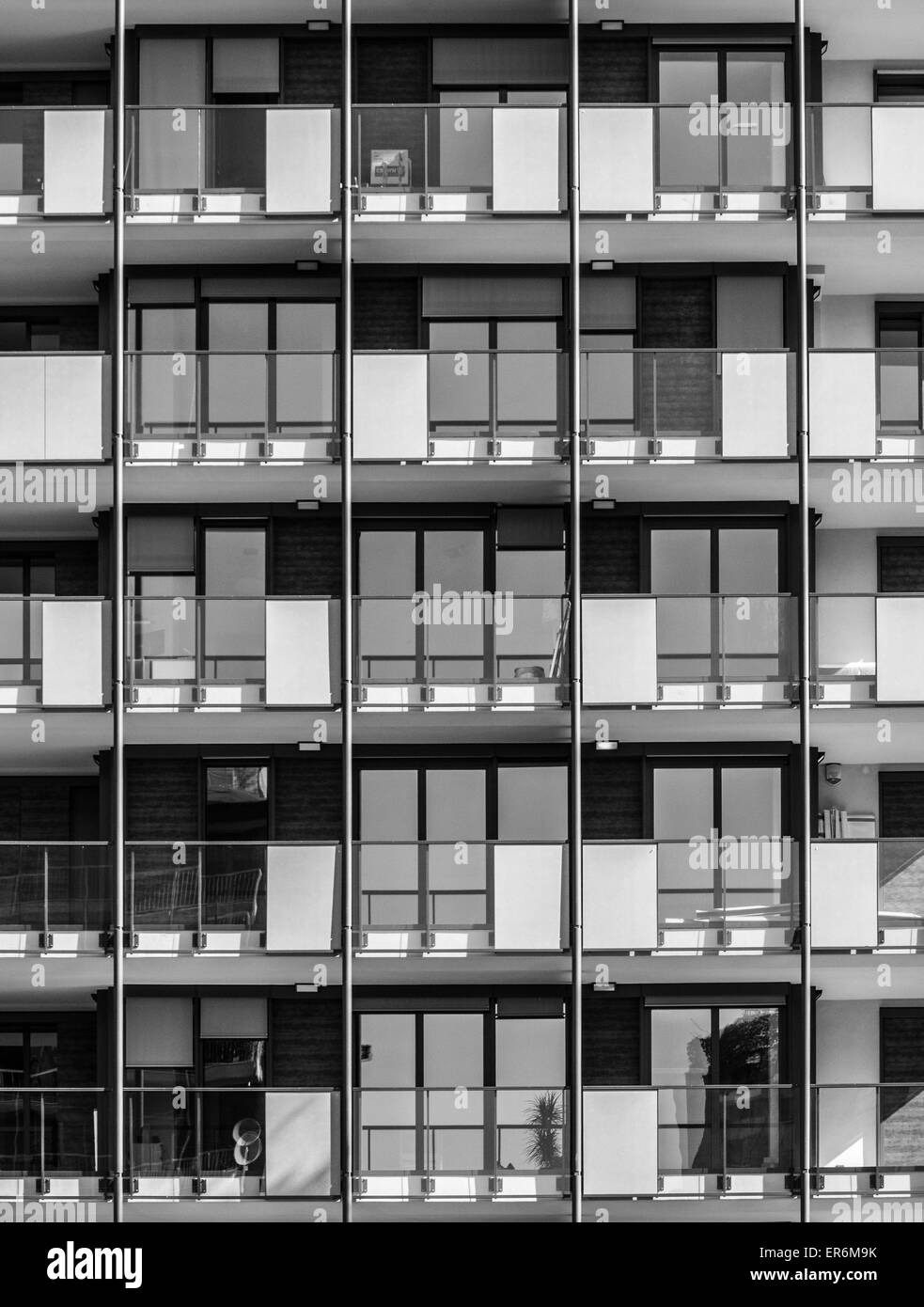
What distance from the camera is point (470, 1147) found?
1516 centimetres

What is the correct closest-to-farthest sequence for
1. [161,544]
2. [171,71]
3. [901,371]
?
1. [901,371]
2. [161,544]
3. [171,71]

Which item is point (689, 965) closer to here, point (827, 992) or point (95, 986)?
point (827, 992)

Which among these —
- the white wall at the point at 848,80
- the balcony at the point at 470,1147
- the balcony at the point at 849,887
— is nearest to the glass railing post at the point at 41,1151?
the balcony at the point at 470,1147

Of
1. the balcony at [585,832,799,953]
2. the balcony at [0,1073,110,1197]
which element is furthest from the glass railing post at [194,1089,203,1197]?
the balcony at [585,832,799,953]

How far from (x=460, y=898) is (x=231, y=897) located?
6.89 ft

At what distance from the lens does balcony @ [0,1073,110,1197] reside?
49.9 ft

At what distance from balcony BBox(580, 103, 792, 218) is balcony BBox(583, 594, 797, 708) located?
12.6 ft

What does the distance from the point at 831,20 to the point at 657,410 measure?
450 centimetres

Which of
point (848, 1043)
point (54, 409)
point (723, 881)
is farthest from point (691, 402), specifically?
point (848, 1043)

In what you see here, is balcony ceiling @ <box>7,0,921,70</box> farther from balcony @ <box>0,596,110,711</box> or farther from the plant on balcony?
the plant on balcony

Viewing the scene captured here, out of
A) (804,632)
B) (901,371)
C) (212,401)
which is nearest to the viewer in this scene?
(804,632)

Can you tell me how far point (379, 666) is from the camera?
16.3 m

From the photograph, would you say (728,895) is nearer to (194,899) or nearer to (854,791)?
(854,791)
